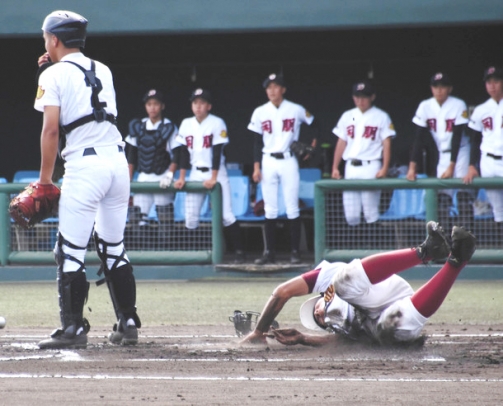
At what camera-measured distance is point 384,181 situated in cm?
866

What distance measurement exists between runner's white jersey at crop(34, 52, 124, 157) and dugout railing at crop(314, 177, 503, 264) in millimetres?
3990

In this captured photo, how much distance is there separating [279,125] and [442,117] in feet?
5.08

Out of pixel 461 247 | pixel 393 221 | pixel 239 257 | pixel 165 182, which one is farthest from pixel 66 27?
pixel 239 257

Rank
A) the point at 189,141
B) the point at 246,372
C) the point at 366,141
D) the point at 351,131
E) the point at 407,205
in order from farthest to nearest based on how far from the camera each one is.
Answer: the point at 189,141 → the point at 351,131 → the point at 366,141 → the point at 407,205 → the point at 246,372

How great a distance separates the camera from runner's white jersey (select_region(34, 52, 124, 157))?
4.88 m

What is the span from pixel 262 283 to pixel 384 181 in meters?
1.40

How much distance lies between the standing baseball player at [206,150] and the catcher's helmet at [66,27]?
167 inches

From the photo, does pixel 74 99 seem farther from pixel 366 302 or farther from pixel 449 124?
pixel 449 124

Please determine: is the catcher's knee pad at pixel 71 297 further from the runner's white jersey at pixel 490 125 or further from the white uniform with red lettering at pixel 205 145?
the runner's white jersey at pixel 490 125

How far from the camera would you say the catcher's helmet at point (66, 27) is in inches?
197

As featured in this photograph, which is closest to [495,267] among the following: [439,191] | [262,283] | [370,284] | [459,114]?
[439,191]

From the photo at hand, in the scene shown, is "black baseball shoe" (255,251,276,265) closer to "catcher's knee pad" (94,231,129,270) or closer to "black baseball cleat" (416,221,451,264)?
"catcher's knee pad" (94,231,129,270)

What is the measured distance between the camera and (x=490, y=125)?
29.4 feet

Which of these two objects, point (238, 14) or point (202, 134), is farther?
point (202, 134)
